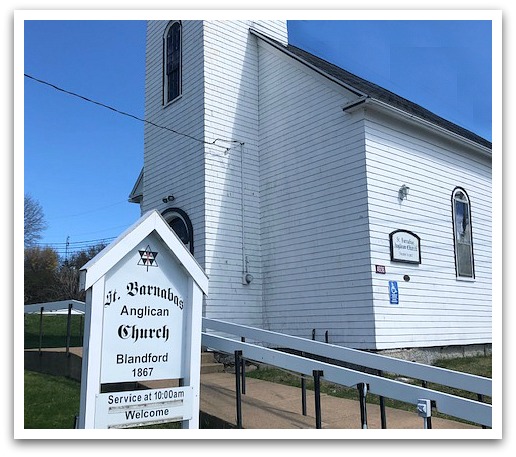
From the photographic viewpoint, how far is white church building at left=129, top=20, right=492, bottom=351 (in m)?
9.88

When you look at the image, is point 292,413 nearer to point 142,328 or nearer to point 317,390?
point 317,390

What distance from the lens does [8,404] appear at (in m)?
4.93

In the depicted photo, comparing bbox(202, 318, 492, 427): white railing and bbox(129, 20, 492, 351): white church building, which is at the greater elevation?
bbox(129, 20, 492, 351): white church building

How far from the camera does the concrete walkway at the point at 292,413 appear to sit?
18.7ft

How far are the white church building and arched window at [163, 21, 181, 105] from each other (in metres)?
0.04

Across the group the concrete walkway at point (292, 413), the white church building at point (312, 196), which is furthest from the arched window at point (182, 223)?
the concrete walkway at point (292, 413)

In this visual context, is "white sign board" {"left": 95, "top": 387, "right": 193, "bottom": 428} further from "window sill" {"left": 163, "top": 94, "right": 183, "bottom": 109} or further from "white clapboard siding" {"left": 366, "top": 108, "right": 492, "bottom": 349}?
"window sill" {"left": 163, "top": 94, "right": 183, "bottom": 109}

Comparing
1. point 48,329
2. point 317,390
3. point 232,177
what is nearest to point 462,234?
point 232,177

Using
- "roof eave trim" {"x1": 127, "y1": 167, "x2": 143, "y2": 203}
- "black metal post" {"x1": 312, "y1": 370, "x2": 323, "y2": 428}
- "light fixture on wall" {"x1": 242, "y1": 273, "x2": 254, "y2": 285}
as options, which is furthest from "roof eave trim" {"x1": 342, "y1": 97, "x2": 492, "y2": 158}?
"roof eave trim" {"x1": 127, "y1": 167, "x2": 143, "y2": 203}

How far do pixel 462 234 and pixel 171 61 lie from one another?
779 cm

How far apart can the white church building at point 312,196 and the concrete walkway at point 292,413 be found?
2.54 meters

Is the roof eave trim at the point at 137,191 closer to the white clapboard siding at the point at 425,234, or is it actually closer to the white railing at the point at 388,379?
the white clapboard siding at the point at 425,234
